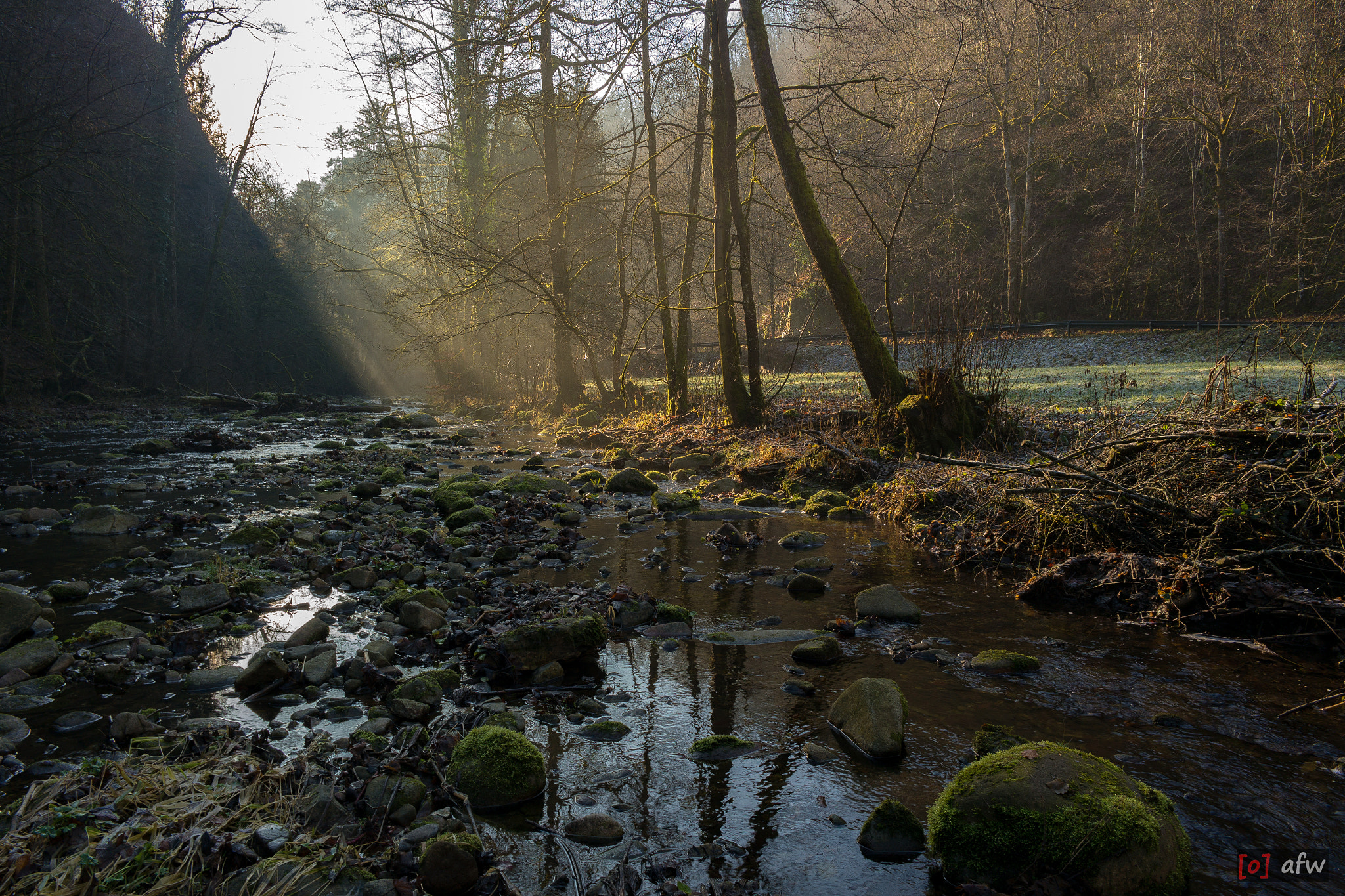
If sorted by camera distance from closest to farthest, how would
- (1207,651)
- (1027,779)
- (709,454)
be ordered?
(1027,779) → (1207,651) → (709,454)

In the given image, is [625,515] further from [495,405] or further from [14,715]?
[495,405]

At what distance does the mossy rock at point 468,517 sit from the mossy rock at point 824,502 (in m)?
3.93

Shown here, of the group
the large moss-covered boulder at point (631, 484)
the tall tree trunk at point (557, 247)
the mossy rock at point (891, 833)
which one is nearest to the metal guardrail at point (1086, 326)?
the tall tree trunk at point (557, 247)

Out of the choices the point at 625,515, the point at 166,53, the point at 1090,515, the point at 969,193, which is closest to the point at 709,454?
the point at 625,515

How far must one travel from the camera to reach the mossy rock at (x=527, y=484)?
32.4 ft

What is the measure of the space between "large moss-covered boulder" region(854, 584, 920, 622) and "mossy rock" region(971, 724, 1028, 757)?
1.76 meters

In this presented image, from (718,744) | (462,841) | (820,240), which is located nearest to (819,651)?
(718,744)

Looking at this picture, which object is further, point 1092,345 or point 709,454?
point 1092,345

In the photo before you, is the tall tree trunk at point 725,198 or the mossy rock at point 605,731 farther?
the tall tree trunk at point 725,198

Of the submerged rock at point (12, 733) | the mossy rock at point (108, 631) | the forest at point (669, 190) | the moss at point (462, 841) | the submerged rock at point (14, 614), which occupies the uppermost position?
the forest at point (669, 190)

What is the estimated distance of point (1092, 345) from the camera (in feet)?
68.2

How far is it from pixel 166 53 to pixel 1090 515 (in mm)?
29596

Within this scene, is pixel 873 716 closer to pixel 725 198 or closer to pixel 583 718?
pixel 583 718

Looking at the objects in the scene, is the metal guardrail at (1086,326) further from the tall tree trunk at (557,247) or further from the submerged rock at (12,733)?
the submerged rock at (12,733)
